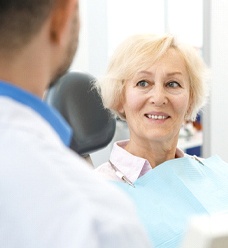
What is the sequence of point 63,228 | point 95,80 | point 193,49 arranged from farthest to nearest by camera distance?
point 95,80
point 193,49
point 63,228

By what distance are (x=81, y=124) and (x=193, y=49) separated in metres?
0.54

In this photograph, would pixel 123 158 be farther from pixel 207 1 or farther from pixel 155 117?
pixel 207 1

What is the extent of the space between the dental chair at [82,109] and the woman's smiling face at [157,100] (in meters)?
0.32

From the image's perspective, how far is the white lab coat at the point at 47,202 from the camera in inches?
20.3

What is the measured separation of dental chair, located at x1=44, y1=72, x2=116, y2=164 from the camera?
2.14 m

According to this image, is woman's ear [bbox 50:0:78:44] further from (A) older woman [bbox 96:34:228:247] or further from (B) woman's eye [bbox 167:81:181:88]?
(B) woman's eye [bbox 167:81:181:88]

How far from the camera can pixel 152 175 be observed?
5.81ft

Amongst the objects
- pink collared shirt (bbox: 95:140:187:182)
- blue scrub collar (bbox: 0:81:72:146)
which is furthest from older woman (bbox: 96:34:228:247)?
blue scrub collar (bbox: 0:81:72:146)

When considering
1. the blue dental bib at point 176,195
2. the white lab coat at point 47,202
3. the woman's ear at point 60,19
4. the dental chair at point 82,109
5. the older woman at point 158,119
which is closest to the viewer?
the white lab coat at point 47,202

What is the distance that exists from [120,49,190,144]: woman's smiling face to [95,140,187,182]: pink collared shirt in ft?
0.22

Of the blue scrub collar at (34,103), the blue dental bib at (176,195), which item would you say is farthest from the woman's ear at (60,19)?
the blue dental bib at (176,195)

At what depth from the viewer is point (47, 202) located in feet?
1.71

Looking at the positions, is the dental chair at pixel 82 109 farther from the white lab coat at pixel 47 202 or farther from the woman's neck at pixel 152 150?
the white lab coat at pixel 47 202

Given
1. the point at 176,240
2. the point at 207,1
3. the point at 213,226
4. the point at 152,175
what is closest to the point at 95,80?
the point at 152,175
